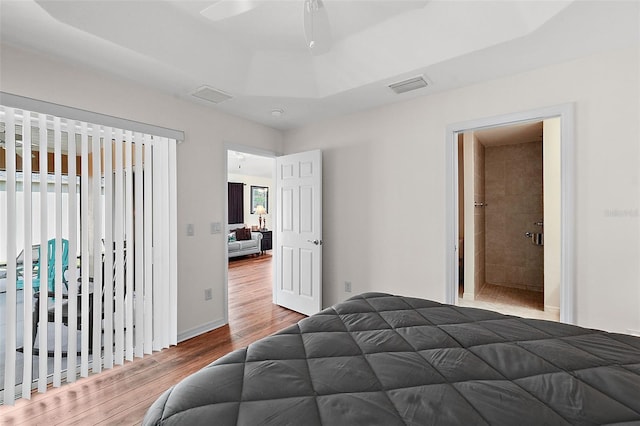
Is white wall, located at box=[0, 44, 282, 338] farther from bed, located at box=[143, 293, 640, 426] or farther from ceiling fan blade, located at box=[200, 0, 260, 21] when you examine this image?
bed, located at box=[143, 293, 640, 426]

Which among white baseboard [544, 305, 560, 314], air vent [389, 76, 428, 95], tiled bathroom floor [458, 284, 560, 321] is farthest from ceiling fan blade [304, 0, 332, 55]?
white baseboard [544, 305, 560, 314]

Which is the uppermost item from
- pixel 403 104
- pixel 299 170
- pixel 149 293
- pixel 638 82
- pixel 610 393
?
pixel 403 104

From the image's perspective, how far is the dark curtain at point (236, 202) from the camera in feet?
29.3

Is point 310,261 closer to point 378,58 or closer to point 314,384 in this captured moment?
point 378,58

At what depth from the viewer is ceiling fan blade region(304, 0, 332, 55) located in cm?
156

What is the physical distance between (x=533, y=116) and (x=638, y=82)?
61cm

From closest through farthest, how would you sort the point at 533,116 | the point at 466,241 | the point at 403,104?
the point at 533,116
the point at 403,104
the point at 466,241

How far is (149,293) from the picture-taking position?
108 inches

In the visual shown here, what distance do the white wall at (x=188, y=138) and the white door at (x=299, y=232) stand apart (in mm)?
564

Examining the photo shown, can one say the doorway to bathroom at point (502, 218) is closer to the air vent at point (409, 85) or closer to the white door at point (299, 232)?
the air vent at point (409, 85)

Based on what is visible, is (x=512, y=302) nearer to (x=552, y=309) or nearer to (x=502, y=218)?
(x=552, y=309)

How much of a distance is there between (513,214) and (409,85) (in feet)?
11.1

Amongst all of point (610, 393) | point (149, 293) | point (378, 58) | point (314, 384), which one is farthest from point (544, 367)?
point (149, 293)

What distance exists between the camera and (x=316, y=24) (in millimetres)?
1639
